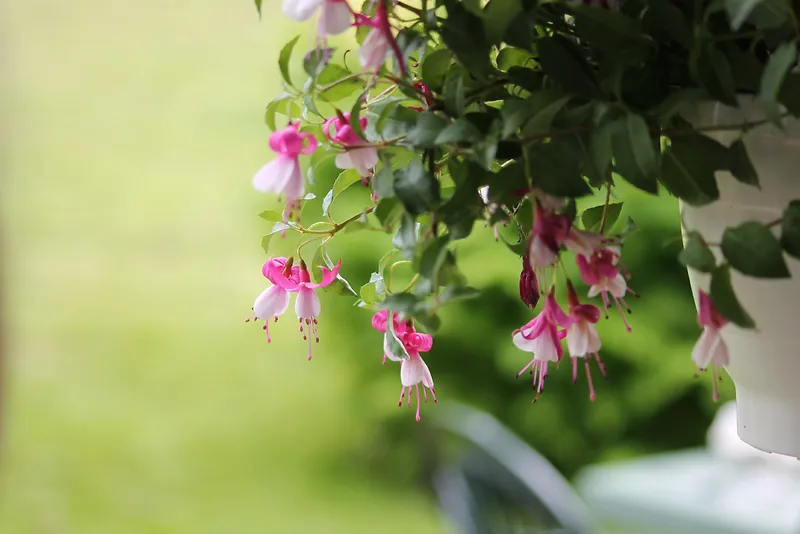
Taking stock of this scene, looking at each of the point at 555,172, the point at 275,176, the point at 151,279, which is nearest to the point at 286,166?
the point at 275,176

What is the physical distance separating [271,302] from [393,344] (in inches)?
2.8

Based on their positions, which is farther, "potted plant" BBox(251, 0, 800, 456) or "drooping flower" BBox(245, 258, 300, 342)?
"drooping flower" BBox(245, 258, 300, 342)

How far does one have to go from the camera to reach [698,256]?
323 millimetres

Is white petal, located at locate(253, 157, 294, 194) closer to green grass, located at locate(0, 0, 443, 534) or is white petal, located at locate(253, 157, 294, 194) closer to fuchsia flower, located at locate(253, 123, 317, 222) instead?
fuchsia flower, located at locate(253, 123, 317, 222)

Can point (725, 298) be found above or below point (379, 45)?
below

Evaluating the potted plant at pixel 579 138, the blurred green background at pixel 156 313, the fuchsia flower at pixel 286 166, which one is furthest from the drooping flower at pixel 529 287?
the blurred green background at pixel 156 313

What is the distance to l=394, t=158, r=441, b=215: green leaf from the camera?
35 cm

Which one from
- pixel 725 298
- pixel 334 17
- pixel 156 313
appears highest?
pixel 156 313

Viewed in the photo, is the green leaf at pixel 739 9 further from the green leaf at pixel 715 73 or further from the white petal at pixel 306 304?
the white petal at pixel 306 304

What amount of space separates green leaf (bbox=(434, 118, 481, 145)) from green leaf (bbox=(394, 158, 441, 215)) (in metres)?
0.01

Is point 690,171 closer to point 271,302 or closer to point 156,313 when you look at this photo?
point 271,302

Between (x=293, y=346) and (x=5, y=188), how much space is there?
97 centimetres

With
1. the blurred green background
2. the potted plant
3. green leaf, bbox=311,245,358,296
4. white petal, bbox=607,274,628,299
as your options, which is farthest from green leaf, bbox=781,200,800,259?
the blurred green background

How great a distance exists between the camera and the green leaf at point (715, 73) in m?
0.34
